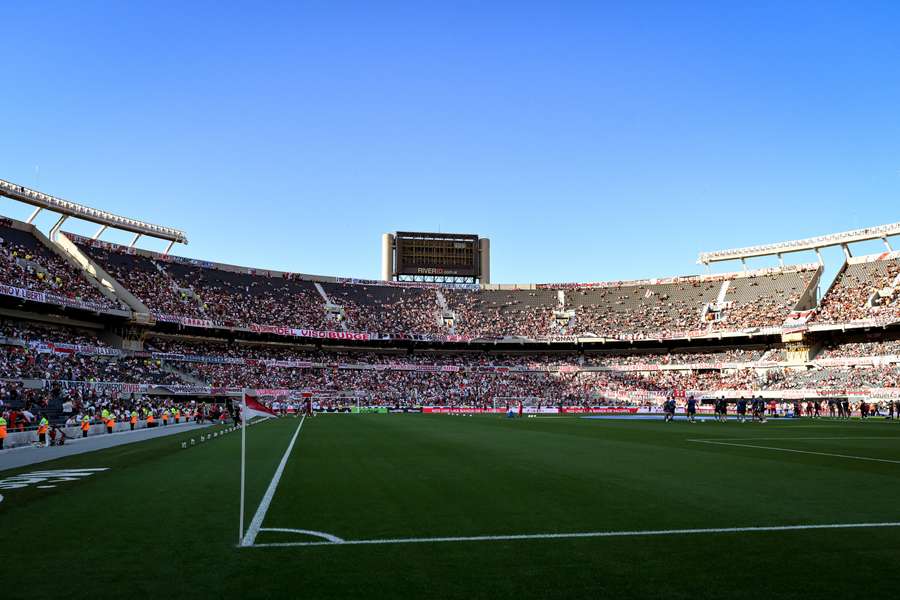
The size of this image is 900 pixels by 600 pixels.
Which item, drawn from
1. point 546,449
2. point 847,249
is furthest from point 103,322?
point 847,249

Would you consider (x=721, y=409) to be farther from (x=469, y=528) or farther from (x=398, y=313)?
(x=398, y=313)

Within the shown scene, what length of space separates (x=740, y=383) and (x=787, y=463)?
197 ft

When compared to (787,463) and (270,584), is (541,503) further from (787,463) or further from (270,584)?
(787,463)

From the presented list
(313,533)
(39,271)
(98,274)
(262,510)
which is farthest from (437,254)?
(313,533)

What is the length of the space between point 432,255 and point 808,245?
48058 mm

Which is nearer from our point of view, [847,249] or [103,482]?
[103,482]

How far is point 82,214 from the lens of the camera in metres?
69.3

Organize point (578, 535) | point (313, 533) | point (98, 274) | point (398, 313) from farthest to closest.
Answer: point (398, 313)
point (98, 274)
point (313, 533)
point (578, 535)

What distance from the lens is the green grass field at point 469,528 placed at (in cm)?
585

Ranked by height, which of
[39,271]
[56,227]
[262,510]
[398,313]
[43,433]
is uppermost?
[56,227]

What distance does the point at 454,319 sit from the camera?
91688 mm

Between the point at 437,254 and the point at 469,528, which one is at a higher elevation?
the point at 437,254

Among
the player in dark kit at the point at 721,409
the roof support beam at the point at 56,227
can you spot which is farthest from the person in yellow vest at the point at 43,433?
the roof support beam at the point at 56,227

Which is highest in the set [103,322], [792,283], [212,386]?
[792,283]
